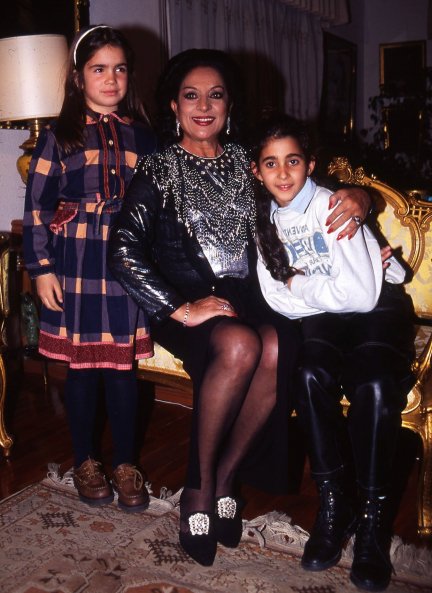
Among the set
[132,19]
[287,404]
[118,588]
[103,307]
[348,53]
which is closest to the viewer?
[118,588]

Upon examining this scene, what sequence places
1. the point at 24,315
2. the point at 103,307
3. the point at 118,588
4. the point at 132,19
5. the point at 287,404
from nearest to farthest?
the point at 118,588
the point at 287,404
the point at 103,307
the point at 24,315
the point at 132,19

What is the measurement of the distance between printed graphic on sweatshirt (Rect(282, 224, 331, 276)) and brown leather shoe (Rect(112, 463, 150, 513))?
85 cm

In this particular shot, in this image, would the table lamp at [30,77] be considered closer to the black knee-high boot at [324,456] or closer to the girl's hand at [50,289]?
the girl's hand at [50,289]

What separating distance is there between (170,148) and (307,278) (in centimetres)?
61

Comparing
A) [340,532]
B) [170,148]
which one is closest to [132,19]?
[170,148]

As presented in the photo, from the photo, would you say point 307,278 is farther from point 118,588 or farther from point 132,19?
point 132,19

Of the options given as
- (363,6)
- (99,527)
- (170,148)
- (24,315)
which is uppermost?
(363,6)

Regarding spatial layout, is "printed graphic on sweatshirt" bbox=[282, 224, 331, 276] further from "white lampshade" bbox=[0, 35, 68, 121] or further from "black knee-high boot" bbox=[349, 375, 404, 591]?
"white lampshade" bbox=[0, 35, 68, 121]

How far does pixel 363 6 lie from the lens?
21.4 ft

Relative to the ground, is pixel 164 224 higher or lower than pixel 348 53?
lower

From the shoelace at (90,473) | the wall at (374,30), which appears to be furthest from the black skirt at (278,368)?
the wall at (374,30)

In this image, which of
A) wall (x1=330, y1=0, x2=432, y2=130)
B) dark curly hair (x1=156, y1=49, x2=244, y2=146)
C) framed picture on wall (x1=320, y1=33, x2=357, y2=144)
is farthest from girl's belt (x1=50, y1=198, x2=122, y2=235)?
wall (x1=330, y1=0, x2=432, y2=130)

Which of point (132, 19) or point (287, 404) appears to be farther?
point (132, 19)

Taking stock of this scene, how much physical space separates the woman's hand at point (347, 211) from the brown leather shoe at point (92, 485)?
1087mm
